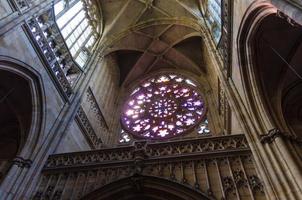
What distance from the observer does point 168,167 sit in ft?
21.9

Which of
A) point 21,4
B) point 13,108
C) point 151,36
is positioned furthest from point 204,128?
point 21,4

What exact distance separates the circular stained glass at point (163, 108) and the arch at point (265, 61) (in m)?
4.15

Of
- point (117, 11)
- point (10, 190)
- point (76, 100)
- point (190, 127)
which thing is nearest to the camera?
point (10, 190)

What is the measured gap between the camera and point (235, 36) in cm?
748

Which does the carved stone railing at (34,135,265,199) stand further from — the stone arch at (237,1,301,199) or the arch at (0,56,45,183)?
the arch at (0,56,45,183)

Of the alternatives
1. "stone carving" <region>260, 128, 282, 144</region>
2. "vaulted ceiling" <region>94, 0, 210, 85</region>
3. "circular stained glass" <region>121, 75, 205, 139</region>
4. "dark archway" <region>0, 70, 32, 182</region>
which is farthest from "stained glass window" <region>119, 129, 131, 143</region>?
"stone carving" <region>260, 128, 282, 144</region>

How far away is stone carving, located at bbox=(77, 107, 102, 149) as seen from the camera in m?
9.62

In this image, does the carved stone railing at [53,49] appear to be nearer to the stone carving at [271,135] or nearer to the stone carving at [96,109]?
the stone carving at [96,109]

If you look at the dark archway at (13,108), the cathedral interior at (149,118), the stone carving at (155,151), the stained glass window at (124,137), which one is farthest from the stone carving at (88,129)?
the stone carving at (155,151)

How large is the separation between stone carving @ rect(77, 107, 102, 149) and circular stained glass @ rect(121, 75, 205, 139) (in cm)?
170

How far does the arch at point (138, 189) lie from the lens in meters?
6.20

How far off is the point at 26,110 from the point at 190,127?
5.43 meters

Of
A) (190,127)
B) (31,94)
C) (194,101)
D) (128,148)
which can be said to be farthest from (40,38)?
(194,101)

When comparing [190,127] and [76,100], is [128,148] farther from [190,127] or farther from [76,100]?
[190,127]
